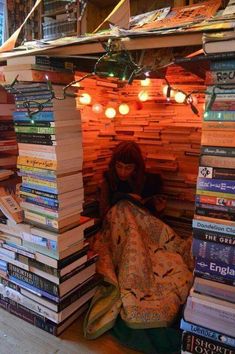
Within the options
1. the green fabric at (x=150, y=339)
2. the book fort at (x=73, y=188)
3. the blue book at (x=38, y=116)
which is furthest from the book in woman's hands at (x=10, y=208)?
the green fabric at (x=150, y=339)

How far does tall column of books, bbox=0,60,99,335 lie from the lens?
1614 mm

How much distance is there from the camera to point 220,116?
119cm

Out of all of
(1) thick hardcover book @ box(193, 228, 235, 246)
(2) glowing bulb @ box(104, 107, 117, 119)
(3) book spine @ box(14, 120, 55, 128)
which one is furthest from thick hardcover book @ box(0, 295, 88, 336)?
(2) glowing bulb @ box(104, 107, 117, 119)

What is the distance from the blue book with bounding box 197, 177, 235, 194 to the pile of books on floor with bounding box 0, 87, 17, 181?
1.30m

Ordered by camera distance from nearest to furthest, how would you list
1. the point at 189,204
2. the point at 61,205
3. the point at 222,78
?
the point at 222,78, the point at 61,205, the point at 189,204

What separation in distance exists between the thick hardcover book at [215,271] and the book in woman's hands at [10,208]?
1.13 meters

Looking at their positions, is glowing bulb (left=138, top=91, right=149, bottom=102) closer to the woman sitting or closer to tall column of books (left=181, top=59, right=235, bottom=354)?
the woman sitting

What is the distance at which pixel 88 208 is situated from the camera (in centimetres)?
277

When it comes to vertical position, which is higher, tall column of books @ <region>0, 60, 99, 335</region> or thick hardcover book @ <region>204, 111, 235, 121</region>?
thick hardcover book @ <region>204, 111, 235, 121</region>

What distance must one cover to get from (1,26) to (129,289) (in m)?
2.71

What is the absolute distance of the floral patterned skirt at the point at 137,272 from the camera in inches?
71.0

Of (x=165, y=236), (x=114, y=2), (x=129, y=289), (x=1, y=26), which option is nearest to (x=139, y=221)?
(x=165, y=236)

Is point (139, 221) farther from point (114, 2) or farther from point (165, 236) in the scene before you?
point (114, 2)

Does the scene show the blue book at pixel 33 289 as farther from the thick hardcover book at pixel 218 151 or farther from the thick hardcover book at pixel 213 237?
the thick hardcover book at pixel 218 151
